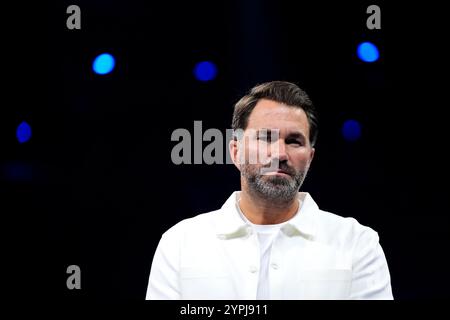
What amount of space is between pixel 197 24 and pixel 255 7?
0.31m

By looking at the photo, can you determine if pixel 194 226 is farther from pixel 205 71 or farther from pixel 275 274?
pixel 205 71

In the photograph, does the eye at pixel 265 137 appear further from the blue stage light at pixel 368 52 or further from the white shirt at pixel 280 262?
the blue stage light at pixel 368 52

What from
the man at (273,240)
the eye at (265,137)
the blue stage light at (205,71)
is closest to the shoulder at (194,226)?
the man at (273,240)

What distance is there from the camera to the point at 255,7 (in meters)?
2.98

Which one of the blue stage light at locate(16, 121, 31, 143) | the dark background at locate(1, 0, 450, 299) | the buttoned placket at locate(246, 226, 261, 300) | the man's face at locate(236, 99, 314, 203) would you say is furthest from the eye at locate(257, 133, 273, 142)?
the blue stage light at locate(16, 121, 31, 143)

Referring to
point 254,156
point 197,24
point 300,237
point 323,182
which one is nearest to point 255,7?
point 197,24

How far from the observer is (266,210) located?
2.16 metres

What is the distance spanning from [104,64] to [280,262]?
4.67 ft

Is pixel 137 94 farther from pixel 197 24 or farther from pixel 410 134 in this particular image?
pixel 410 134

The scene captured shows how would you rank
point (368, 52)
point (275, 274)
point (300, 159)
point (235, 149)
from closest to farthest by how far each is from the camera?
point (275, 274) < point (300, 159) < point (235, 149) < point (368, 52)

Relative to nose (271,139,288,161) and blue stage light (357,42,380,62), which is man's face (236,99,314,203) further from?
blue stage light (357,42,380,62)

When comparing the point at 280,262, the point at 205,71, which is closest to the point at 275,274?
the point at 280,262

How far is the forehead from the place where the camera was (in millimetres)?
2115

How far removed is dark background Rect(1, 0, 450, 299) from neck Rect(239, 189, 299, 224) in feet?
2.26
